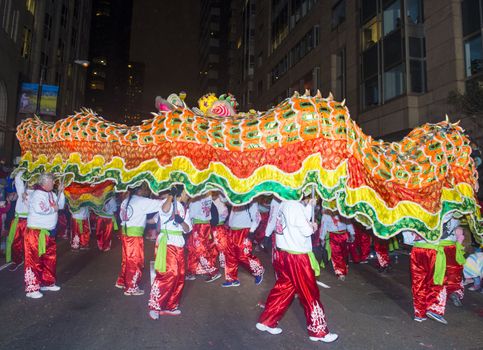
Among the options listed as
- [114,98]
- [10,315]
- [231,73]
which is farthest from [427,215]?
[114,98]

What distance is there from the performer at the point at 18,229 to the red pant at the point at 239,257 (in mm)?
3707

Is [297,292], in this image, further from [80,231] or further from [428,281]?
[80,231]

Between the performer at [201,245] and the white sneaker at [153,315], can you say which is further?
the performer at [201,245]

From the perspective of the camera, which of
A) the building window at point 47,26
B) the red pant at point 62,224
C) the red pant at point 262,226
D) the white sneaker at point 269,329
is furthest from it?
the building window at point 47,26

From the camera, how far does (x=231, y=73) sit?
51.3m

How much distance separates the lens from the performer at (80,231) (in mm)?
9347

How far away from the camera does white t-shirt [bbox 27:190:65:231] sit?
17.7 feet

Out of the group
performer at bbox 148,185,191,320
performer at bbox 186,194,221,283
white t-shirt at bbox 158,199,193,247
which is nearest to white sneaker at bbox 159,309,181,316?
A: performer at bbox 148,185,191,320

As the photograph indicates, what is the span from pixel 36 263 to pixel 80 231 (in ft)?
13.6

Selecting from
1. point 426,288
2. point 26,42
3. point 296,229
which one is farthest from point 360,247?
point 26,42

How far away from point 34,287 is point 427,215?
5.27m

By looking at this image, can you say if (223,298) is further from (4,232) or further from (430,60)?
(430,60)

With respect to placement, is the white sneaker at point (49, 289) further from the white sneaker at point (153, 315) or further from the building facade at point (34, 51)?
the building facade at point (34, 51)

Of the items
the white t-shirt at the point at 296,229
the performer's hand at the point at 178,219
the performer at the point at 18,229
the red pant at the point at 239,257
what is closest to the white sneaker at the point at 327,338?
the white t-shirt at the point at 296,229
